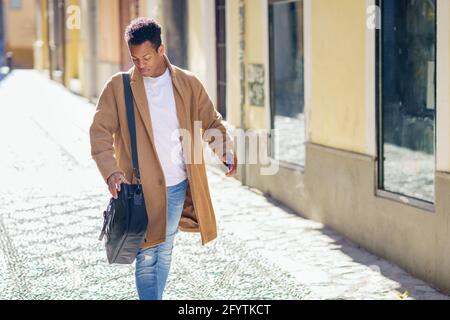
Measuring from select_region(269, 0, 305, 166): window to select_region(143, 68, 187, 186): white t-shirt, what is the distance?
195 inches

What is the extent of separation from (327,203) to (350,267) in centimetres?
157

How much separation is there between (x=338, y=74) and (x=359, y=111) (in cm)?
56

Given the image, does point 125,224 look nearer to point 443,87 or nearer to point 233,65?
point 443,87

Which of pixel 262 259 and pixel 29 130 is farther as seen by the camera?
pixel 29 130

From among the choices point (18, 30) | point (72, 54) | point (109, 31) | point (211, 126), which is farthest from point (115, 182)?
point (18, 30)

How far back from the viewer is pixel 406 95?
8828mm

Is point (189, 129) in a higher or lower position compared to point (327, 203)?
higher

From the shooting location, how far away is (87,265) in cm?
698

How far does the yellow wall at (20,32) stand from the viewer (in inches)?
2005

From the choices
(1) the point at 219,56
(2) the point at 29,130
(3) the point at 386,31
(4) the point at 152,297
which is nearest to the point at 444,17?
(3) the point at 386,31

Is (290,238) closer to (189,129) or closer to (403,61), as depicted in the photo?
(403,61)

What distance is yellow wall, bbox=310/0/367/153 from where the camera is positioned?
7.86 metres

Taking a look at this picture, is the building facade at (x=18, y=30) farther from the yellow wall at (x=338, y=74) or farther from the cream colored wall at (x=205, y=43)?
the yellow wall at (x=338, y=74)

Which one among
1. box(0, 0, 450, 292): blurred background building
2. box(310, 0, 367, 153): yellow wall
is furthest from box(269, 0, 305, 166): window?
box(310, 0, 367, 153): yellow wall
